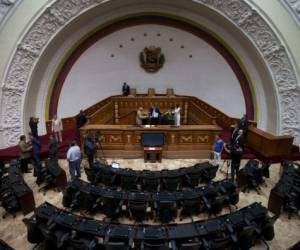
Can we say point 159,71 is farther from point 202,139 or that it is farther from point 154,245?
point 154,245

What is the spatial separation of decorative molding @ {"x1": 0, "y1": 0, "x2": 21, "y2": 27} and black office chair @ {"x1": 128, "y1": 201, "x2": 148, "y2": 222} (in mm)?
9140

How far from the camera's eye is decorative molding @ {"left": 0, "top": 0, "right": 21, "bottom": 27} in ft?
28.1

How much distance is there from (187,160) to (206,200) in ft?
10.8

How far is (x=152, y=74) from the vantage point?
13.3m

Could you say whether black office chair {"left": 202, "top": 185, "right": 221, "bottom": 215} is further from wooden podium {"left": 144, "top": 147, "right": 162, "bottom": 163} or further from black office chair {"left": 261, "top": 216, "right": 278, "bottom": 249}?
wooden podium {"left": 144, "top": 147, "right": 162, "bottom": 163}

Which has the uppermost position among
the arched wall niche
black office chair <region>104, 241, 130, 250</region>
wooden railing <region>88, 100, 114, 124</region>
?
the arched wall niche

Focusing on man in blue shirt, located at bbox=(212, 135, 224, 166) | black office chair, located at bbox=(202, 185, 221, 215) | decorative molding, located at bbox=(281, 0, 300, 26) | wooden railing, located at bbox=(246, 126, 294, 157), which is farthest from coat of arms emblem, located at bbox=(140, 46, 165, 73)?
black office chair, located at bbox=(202, 185, 221, 215)

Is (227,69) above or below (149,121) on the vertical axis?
above

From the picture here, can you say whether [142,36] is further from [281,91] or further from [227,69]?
[281,91]

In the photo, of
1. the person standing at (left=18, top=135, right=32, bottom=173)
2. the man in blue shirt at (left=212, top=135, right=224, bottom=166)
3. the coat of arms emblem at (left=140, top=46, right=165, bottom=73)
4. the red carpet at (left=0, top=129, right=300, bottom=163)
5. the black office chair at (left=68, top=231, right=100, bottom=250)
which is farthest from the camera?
the coat of arms emblem at (left=140, top=46, right=165, bottom=73)

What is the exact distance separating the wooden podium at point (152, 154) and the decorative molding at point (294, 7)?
7790 millimetres

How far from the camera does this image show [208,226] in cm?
408

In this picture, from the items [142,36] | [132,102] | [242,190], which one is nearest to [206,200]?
[242,190]

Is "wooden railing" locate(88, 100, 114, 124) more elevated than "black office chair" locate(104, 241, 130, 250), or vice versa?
"wooden railing" locate(88, 100, 114, 124)
